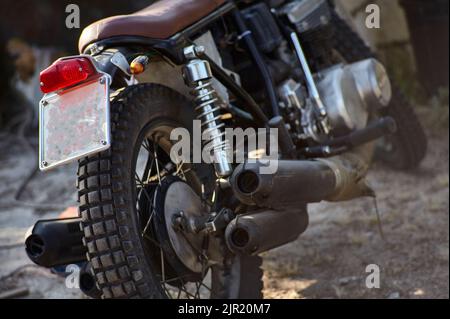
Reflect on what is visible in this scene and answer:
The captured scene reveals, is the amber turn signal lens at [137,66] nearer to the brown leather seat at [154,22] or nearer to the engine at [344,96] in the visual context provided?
the brown leather seat at [154,22]

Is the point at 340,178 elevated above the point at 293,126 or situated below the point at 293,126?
below

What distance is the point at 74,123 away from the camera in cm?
232

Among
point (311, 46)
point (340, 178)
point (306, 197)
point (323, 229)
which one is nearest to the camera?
point (306, 197)

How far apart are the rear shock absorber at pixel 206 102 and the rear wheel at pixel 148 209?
10 cm

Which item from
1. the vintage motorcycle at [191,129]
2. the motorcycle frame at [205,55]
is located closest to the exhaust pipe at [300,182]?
the vintage motorcycle at [191,129]

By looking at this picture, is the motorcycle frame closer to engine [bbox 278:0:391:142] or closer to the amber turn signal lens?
the amber turn signal lens

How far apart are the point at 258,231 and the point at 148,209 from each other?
1.30 ft

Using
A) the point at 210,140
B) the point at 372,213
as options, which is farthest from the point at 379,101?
the point at 210,140

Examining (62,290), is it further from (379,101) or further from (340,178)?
(379,101)

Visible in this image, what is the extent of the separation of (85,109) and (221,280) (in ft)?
3.39

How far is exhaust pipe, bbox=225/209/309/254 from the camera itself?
102 inches

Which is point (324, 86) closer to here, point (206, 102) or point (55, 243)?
point (206, 102)

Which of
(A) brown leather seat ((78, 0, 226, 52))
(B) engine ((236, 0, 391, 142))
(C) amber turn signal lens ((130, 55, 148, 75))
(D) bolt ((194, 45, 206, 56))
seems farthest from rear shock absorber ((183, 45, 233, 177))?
(B) engine ((236, 0, 391, 142))

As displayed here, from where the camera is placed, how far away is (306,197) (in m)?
2.87
